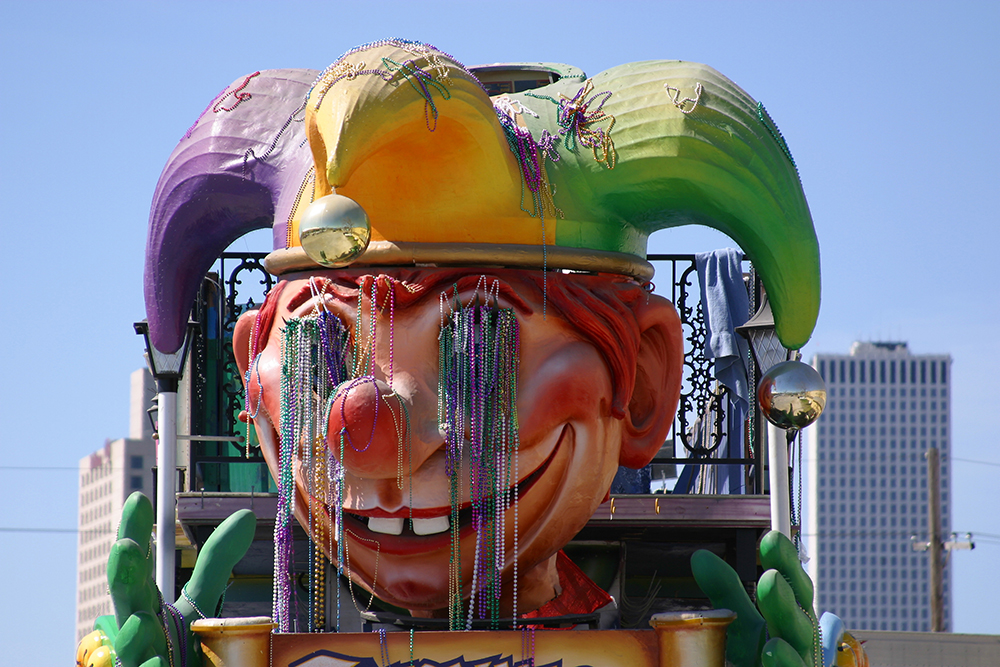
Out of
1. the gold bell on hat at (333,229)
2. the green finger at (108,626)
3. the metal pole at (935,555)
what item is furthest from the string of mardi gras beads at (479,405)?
the metal pole at (935,555)

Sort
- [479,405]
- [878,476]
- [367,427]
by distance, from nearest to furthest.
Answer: [367,427], [479,405], [878,476]

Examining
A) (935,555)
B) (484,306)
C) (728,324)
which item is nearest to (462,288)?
(484,306)

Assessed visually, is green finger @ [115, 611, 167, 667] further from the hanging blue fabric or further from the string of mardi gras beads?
the hanging blue fabric

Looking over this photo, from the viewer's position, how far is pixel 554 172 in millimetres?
4160

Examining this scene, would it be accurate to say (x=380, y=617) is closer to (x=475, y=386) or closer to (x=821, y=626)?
(x=475, y=386)

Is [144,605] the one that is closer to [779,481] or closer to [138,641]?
[138,641]

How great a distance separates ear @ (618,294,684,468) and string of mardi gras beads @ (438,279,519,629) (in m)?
Answer: 0.50

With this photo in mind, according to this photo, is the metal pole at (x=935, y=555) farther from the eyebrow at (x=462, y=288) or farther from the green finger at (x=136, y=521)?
the green finger at (x=136, y=521)

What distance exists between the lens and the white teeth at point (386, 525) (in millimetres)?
4066

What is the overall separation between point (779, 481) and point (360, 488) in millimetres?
2417

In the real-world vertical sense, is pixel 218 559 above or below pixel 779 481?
below

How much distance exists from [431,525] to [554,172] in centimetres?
116

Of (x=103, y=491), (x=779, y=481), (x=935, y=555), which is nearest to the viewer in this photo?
(x=779, y=481)

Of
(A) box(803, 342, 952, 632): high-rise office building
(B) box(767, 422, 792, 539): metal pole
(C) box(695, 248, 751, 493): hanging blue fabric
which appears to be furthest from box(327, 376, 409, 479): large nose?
(A) box(803, 342, 952, 632): high-rise office building
